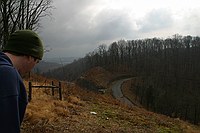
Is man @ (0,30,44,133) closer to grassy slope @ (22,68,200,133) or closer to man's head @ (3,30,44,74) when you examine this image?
man's head @ (3,30,44,74)

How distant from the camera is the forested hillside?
8731cm

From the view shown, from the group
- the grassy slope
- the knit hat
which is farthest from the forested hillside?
the knit hat

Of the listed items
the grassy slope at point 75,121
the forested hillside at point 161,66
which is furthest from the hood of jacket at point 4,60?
the forested hillside at point 161,66

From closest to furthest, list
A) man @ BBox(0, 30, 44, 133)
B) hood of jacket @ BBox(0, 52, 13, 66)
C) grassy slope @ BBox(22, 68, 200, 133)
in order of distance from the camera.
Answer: man @ BBox(0, 30, 44, 133) < hood of jacket @ BBox(0, 52, 13, 66) < grassy slope @ BBox(22, 68, 200, 133)

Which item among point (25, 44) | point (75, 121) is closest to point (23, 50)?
point (25, 44)

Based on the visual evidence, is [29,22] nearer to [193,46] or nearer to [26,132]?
[26,132]

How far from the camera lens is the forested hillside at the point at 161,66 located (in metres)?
87.3

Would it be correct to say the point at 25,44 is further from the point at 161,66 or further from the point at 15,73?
the point at 161,66

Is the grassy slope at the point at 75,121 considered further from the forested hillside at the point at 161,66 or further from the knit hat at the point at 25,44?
the forested hillside at the point at 161,66

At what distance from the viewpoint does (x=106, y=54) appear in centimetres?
12775

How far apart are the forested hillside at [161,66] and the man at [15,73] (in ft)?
251

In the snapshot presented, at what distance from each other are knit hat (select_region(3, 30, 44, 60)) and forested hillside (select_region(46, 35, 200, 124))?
7643 centimetres

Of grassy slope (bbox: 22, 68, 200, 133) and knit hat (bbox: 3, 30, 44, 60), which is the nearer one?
knit hat (bbox: 3, 30, 44, 60)

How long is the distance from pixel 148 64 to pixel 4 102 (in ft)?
421
